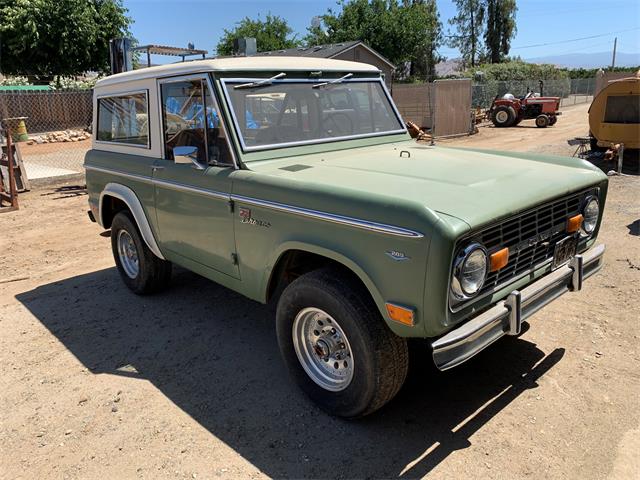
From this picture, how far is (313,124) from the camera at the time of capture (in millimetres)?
4156

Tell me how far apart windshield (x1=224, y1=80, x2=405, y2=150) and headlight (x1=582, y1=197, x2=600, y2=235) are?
176 cm

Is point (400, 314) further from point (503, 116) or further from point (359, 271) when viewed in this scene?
point (503, 116)

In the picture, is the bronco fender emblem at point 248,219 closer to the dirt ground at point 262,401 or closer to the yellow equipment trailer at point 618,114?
the dirt ground at point 262,401

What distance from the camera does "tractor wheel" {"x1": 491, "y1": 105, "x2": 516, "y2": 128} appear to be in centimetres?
2282

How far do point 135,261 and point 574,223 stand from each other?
158 inches

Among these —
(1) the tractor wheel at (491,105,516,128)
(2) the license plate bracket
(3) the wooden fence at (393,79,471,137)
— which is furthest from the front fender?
(1) the tractor wheel at (491,105,516,128)

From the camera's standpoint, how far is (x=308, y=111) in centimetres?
416

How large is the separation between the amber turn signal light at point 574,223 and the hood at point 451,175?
181 millimetres

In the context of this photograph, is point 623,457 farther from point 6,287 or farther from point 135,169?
point 6,287

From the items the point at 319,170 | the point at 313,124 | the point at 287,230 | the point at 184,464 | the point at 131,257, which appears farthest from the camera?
the point at 131,257

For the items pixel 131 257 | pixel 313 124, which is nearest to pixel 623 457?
pixel 313 124

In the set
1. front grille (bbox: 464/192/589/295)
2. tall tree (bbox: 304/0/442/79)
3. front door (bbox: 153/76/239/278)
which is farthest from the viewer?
tall tree (bbox: 304/0/442/79)

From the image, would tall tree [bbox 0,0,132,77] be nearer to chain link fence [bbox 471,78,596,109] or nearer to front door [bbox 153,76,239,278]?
chain link fence [bbox 471,78,596,109]

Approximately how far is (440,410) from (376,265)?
1.20 metres
